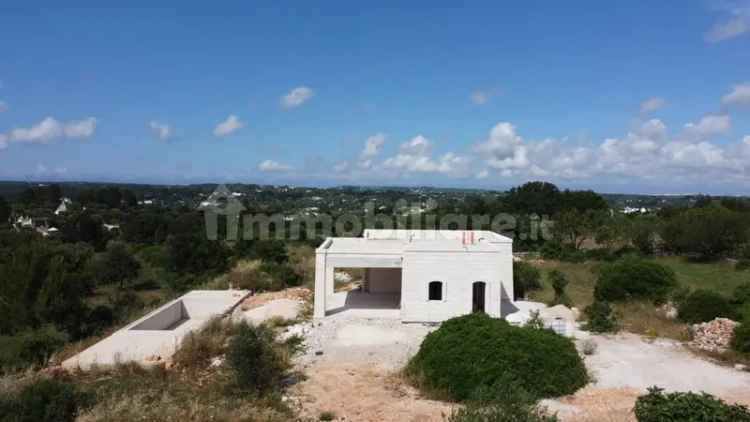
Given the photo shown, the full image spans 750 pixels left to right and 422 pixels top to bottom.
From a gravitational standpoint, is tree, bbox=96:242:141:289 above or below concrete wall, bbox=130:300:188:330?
below

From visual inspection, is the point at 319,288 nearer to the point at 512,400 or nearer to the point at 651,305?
the point at 512,400

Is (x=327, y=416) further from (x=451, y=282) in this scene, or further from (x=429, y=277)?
(x=451, y=282)

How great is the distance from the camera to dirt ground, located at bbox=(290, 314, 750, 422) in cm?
934

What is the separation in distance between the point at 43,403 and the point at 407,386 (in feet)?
21.3

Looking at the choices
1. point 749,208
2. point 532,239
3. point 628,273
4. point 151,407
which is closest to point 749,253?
point 532,239

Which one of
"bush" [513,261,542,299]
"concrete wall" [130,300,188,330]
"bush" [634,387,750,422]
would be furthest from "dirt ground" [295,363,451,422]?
"bush" [513,261,542,299]

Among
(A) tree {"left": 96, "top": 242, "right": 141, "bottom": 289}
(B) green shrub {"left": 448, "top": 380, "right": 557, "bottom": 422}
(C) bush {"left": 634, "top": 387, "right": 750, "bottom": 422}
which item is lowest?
(A) tree {"left": 96, "top": 242, "right": 141, "bottom": 289}

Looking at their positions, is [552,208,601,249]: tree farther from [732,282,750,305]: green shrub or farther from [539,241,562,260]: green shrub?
[732,282,750,305]: green shrub

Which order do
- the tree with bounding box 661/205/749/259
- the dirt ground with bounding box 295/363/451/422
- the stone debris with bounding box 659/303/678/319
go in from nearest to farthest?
the dirt ground with bounding box 295/363/451/422 → the stone debris with bounding box 659/303/678/319 → the tree with bounding box 661/205/749/259

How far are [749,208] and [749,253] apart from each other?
21.2m

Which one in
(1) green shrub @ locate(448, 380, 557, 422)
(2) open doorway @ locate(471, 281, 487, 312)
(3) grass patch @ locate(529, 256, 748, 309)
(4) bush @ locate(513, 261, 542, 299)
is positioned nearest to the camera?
(1) green shrub @ locate(448, 380, 557, 422)

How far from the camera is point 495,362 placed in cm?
1048

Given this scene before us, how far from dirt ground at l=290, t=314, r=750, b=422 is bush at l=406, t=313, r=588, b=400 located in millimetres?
372

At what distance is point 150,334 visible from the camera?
13.5m
